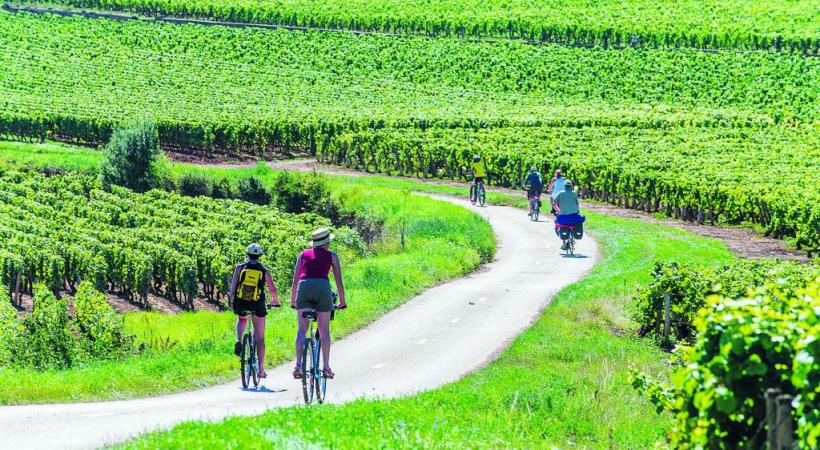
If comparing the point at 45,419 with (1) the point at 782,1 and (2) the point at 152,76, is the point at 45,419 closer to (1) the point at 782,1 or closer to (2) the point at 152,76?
(2) the point at 152,76

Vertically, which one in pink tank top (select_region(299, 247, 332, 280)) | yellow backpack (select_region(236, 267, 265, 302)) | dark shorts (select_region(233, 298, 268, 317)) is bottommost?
dark shorts (select_region(233, 298, 268, 317))

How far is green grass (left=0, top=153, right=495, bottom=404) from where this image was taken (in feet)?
57.7

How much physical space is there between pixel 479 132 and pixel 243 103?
26005mm

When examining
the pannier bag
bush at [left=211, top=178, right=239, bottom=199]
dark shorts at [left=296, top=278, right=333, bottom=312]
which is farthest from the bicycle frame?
bush at [left=211, top=178, right=239, bottom=199]

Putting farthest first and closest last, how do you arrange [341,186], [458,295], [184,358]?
[341,186], [458,295], [184,358]

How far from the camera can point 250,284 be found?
16984mm

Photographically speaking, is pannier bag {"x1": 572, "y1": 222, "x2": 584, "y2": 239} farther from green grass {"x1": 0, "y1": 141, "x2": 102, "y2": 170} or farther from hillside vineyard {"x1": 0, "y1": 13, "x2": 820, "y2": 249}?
green grass {"x1": 0, "y1": 141, "x2": 102, "y2": 170}

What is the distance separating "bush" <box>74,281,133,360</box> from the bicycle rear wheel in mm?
4196

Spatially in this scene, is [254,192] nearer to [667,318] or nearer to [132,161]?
[132,161]

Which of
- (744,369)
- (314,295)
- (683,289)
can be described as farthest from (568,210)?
(744,369)

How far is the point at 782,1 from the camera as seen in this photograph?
159 meters

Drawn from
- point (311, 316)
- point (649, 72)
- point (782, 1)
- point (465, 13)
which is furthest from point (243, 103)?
point (782, 1)

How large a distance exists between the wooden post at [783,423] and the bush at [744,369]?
378 millimetres

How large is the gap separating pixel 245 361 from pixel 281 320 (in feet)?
18.9
